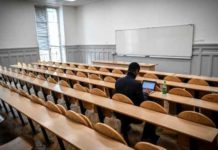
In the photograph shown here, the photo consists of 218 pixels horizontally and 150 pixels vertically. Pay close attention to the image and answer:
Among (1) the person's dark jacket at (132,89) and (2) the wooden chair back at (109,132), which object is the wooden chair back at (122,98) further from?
(2) the wooden chair back at (109,132)

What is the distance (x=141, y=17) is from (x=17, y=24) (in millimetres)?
5825

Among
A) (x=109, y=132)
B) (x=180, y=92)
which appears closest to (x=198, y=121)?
(x=109, y=132)

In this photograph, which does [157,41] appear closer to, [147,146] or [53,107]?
[53,107]

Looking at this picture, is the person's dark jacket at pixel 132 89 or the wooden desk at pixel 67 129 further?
the person's dark jacket at pixel 132 89

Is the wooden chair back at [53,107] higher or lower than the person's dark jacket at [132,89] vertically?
lower

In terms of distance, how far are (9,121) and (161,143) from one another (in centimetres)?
313

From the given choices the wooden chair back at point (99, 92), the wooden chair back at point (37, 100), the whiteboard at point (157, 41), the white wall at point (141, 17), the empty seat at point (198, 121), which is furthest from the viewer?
the whiteboard at point (157, 41)

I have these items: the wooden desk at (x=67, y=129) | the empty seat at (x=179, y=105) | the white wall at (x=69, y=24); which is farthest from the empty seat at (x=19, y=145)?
the white wall at (x=69, y=24)

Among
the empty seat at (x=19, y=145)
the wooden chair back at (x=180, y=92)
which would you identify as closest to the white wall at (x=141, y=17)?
the wooden chair back at (x=180, y=92)

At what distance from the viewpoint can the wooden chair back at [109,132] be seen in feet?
5.96

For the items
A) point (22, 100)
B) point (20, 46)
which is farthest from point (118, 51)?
point (22, 100)

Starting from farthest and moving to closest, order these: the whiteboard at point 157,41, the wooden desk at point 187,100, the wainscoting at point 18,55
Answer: the wainscoting at point 18,55 < the whiteboard at point 157,41 < the wooden desk at point 187,100

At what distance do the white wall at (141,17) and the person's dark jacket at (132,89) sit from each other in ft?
14.2

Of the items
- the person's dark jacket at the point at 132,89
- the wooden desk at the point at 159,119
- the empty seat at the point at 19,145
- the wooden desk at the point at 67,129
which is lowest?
the empty seat at the point at 19,145
